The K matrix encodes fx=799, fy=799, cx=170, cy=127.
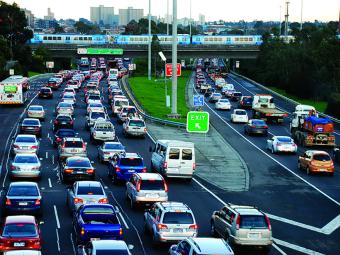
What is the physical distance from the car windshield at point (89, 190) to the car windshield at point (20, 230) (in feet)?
21.1

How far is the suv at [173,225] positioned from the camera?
26.7 meters

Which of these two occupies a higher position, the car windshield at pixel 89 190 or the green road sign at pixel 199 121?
the green road sign at pixel 199 121

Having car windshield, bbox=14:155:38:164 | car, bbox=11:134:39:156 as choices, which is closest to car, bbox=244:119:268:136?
car, bbox=11:134:39:156

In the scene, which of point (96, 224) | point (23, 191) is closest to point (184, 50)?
point (23, 191)

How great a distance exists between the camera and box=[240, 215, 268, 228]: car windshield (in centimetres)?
2675

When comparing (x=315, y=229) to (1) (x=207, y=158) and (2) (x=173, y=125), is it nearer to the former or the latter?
(1) (x=207, y=158)

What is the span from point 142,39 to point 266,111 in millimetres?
92545

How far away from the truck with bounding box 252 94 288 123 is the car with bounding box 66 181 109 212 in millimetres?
42585

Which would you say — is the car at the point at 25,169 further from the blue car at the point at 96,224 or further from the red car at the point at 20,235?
the red car at the point at 20,235

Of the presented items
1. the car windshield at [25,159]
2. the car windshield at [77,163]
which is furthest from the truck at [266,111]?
the car windshield at [25,159]

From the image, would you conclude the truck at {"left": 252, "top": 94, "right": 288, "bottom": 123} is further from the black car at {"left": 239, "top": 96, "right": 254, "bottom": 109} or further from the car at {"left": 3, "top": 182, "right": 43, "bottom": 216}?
the car at {"left": 3, "top": 182, "right": 43, "bottom": 216}

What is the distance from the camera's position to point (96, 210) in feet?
90.0

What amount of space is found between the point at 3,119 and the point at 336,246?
45.0 meters

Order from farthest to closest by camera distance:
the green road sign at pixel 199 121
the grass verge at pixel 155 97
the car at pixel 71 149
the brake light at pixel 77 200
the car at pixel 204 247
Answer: the grass verge at pixel 155 97 → the car at pixel 71 149 → the green road sign at pixel 199 121 → the brake light at pixel 77 200 → the car at pixel 204 247
